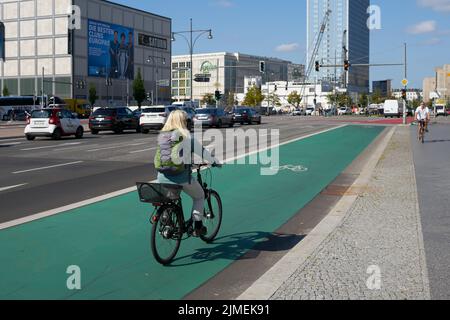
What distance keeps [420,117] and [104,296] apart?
22850 mm

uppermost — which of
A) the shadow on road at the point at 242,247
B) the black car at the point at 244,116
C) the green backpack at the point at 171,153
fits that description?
the black car at the point at 244,116

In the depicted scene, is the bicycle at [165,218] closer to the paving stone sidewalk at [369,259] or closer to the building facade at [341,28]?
the paving stone sidewalk at [369,259]

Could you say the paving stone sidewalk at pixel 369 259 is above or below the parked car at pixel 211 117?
below

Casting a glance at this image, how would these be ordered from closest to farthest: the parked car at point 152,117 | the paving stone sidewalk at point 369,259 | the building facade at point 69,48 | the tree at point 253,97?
the paving stone sidewalk at point 369,259 → the parked car at point 152,117 → the building facade at point 69,48 → the tree at point 253,97

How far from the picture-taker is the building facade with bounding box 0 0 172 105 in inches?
3583

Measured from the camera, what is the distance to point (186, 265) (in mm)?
6250

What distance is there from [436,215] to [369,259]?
3.02 meters

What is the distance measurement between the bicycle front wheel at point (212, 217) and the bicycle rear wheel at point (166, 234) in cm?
75

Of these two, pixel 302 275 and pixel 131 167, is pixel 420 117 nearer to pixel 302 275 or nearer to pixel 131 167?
pixel 131 167

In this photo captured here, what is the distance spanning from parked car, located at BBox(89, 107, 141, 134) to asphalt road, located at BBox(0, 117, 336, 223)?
11432 mm

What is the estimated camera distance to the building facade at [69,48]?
299 ft

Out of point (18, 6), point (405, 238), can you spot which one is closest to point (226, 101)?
point (18, 6)

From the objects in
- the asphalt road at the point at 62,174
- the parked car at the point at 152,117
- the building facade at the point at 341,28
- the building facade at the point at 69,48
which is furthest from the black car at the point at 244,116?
the building facade at the point at 341,28

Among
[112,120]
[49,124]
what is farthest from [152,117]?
[49,124]
